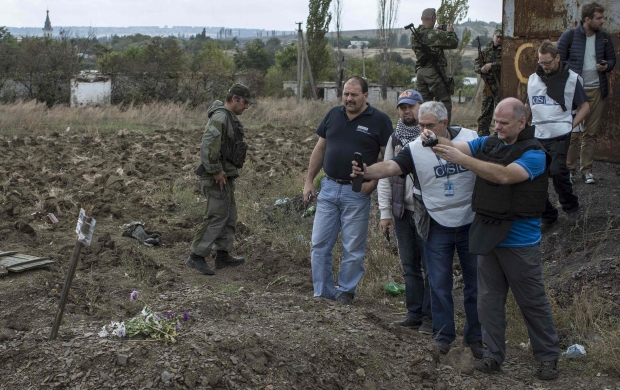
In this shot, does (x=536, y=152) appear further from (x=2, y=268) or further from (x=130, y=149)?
(x=130, y=149)

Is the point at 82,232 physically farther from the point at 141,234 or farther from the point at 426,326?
the point at 141,234

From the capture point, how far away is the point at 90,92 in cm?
2866

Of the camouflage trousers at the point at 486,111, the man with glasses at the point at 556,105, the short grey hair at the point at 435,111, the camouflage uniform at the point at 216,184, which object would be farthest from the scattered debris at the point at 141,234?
the camouflage trousers at the point at 486,111

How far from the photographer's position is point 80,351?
15.5 feet

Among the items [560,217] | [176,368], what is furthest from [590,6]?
[176,368]

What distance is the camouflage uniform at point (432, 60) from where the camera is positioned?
420 inches

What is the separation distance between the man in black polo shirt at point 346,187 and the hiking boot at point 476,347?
115cm

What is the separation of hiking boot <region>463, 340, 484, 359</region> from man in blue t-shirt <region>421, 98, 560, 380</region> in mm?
347

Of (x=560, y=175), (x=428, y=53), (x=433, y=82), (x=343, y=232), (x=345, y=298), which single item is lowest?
(x=345, y=298)

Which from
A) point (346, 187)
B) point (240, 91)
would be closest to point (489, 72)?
point (240, 91)

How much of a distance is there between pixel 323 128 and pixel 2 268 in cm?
361

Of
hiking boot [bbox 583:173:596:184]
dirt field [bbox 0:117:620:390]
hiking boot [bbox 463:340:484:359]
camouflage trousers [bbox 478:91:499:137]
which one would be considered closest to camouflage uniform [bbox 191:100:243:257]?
dirt field [bbox 0:117:620:390]

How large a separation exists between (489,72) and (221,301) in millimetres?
7460

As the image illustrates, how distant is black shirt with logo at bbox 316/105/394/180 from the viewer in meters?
6.36
